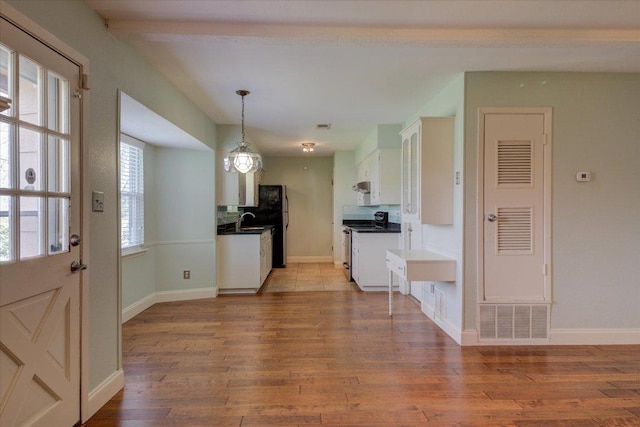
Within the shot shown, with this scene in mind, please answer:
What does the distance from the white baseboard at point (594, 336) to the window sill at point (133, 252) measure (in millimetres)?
4338

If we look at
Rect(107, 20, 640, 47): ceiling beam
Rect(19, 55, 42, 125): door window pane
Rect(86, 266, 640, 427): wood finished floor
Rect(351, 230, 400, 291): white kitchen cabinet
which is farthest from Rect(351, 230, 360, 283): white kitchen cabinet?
Rect(19, 55, 42, 125): door window pane

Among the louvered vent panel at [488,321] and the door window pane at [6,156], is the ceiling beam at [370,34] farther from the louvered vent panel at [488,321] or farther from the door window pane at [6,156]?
the louvered vent panel at [488,321]

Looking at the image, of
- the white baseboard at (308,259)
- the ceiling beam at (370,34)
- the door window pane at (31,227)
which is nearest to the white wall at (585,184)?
the ceiling beam at (370,34)

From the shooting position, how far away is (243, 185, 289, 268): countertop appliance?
723 centimetres

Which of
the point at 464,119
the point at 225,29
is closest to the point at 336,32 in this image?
the point at 225,29

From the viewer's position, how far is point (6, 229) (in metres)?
1.51

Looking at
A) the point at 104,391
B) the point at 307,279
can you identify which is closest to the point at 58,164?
the point at 104,391

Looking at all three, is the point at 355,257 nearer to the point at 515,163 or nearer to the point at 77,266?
the point at 515,163

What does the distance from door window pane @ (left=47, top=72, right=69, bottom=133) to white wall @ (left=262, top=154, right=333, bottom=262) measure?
6185mm

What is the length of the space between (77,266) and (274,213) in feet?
17.8

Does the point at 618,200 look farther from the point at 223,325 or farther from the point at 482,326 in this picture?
the point at 223,325

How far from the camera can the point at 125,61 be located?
2.45 metres

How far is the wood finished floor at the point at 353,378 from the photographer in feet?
6.63

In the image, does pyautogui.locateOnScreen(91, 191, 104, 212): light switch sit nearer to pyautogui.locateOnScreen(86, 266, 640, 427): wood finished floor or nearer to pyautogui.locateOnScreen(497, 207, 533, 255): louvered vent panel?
pyautogui.locateOnScreen(86, 266, 640, 427): wood finished floor
